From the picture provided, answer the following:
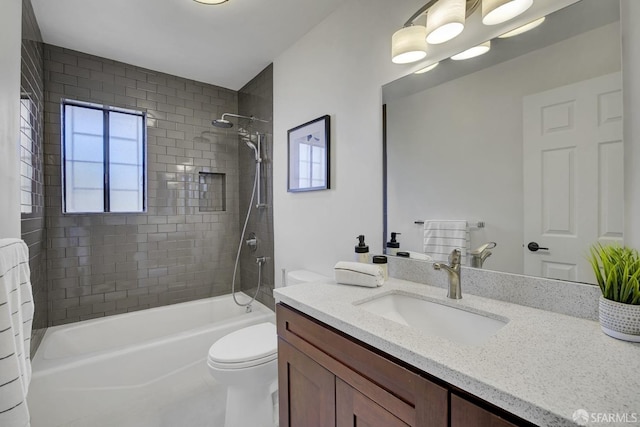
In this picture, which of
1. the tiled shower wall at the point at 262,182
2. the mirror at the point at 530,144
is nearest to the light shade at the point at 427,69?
the mirror at the point at 530,144

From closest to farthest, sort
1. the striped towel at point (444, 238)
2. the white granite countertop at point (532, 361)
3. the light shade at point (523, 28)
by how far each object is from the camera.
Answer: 1. the white granite countertop at point (532, 361)
2. the light shade at point (523, 28)
3. the striped towel at point (444, 238)

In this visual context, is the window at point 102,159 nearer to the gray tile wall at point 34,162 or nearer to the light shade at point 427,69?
the gray tile wall at point 34,162

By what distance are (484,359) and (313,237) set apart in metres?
1.48

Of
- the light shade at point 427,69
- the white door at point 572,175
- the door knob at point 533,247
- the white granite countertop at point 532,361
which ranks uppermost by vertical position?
the light shade at point 427,69

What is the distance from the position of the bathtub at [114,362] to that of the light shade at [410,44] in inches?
84.5

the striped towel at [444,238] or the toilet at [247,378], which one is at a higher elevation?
the striped towel at [444,238]

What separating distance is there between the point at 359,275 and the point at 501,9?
1.20 meters

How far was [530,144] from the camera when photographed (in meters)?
1.04

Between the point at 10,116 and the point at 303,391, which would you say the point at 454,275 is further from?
the point at 10,116

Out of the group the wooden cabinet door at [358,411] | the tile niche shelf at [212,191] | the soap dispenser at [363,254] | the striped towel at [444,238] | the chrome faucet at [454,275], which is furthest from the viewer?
the tile niche shelf at [212,191]

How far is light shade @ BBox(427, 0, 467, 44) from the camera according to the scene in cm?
112

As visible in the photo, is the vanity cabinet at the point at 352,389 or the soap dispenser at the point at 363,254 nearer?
the vanity cabinet at the point at 352,389

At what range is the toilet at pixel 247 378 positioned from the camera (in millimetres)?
1538

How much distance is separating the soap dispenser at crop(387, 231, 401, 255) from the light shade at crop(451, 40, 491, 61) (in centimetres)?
87
